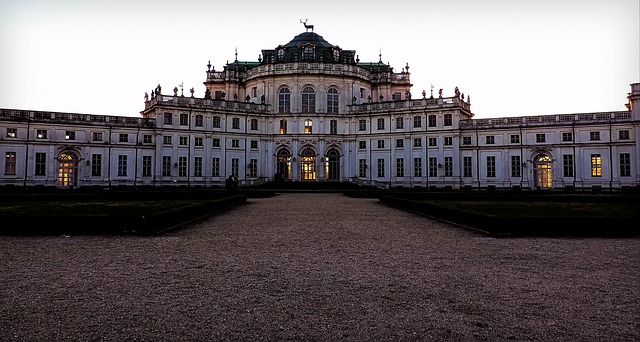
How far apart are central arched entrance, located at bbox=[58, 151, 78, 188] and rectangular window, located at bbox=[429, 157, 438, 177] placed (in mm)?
42397

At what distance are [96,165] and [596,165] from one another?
57.2m

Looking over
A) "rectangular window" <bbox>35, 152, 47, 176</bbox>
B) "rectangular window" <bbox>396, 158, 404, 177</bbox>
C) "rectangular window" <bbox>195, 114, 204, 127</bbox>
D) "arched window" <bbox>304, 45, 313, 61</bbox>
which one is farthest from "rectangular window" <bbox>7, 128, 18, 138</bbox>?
"rectangular window" <bbox>396, 158, 404, 177</bbox>

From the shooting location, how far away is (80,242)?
11.7 metres

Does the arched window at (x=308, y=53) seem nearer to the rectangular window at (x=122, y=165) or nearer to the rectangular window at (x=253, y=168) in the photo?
the rectangular window at (x=253, y=168)

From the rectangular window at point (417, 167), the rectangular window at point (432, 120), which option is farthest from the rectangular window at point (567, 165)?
the rectangular window at point (417, 167)

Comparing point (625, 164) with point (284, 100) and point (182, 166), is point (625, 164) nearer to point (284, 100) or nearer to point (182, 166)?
point (284, 100)

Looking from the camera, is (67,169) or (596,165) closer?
(596,165)

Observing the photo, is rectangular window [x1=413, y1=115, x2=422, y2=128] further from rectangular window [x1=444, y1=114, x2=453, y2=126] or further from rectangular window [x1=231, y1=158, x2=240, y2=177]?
rectangular window [x1=231, y1=158, x2=240, y2=177]

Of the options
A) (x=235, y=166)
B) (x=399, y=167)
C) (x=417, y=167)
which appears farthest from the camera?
(x=235, y=166)

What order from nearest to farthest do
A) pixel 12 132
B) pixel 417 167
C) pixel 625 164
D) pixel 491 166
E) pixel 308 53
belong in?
1. pixel 12 132
2. pixel 625 164
3. pixel 491 166
4. pixel 417 167
5. pixel 308 53

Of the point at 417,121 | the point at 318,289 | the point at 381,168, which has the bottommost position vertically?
the point at 318,289

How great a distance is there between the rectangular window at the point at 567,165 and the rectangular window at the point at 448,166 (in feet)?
40.9

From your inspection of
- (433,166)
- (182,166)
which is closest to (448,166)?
(433,166)

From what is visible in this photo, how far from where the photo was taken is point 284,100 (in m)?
57.4
